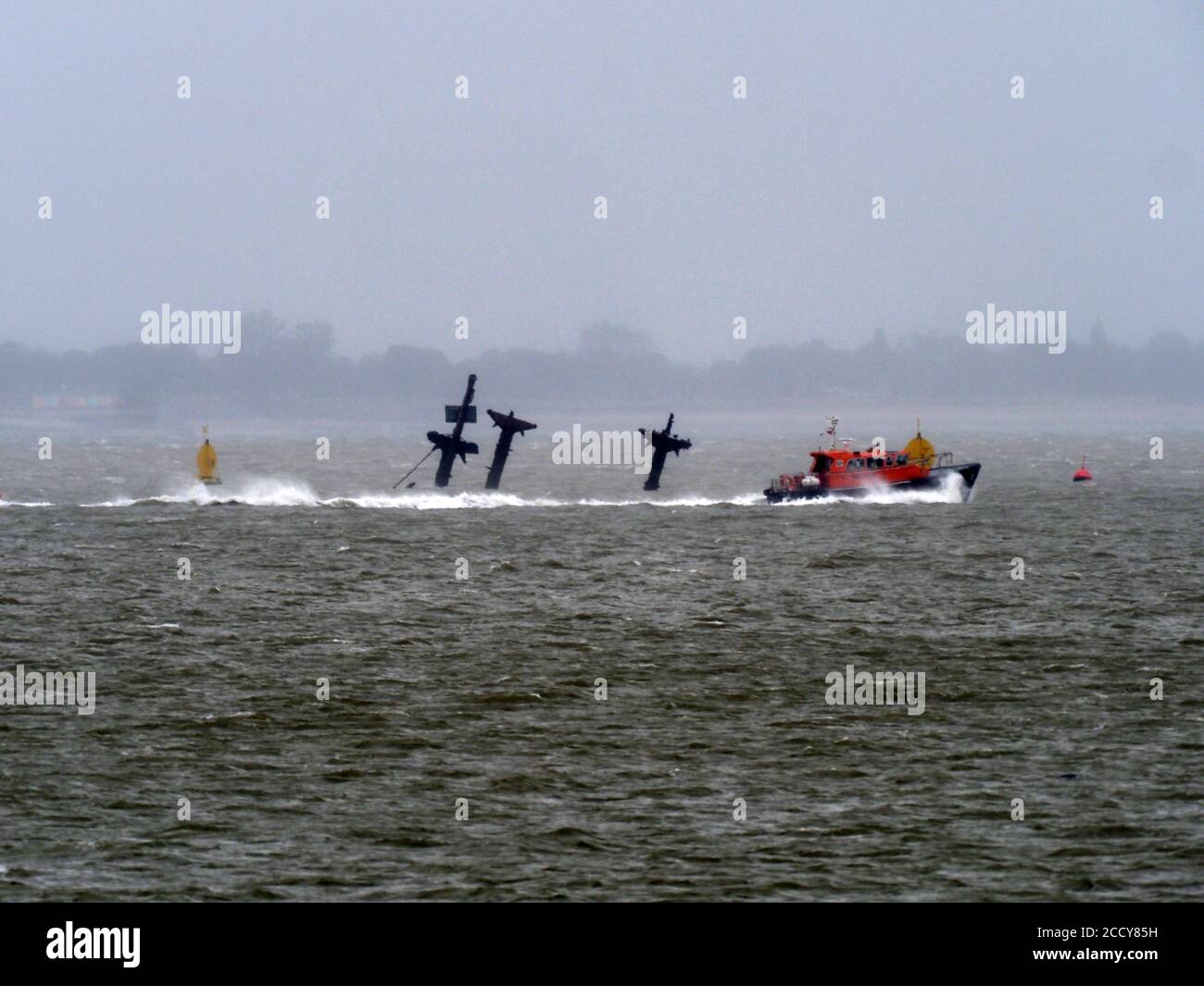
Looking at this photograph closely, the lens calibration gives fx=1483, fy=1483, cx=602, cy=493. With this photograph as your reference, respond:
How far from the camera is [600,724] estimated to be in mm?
29047

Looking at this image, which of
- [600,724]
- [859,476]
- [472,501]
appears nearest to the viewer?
[600,724]

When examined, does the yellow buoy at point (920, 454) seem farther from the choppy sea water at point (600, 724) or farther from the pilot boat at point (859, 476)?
the choppy sea water at point (600, 724)

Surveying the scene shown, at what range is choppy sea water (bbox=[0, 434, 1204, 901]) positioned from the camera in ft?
66.0

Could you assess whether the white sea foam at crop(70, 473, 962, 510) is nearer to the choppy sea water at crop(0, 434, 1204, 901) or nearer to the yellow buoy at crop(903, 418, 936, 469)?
the yellow buoy at crop(903, 418, 936, 469)

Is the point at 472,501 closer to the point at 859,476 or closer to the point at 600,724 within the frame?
the point at 859,476

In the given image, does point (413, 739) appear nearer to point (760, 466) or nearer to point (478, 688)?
point (478, 688)

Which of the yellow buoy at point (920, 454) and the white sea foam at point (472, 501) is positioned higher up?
the yellow buoy at point (920, 454)

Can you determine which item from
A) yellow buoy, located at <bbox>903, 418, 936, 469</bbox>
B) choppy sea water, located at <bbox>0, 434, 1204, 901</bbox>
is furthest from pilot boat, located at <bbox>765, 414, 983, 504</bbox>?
choppy sea water, located at <bbox>0, 434, 1204, 901</bbox>

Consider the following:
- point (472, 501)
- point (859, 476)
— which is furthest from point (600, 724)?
point (472, 501)

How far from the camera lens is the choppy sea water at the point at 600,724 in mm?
20125

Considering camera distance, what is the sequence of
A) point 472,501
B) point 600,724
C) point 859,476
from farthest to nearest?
1. point 472,501
2. point 859,476
3. point 600,724

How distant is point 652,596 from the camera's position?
48.8m

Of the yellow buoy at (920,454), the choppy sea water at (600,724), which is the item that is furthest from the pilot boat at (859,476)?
the choppy sea water at (600,724)
